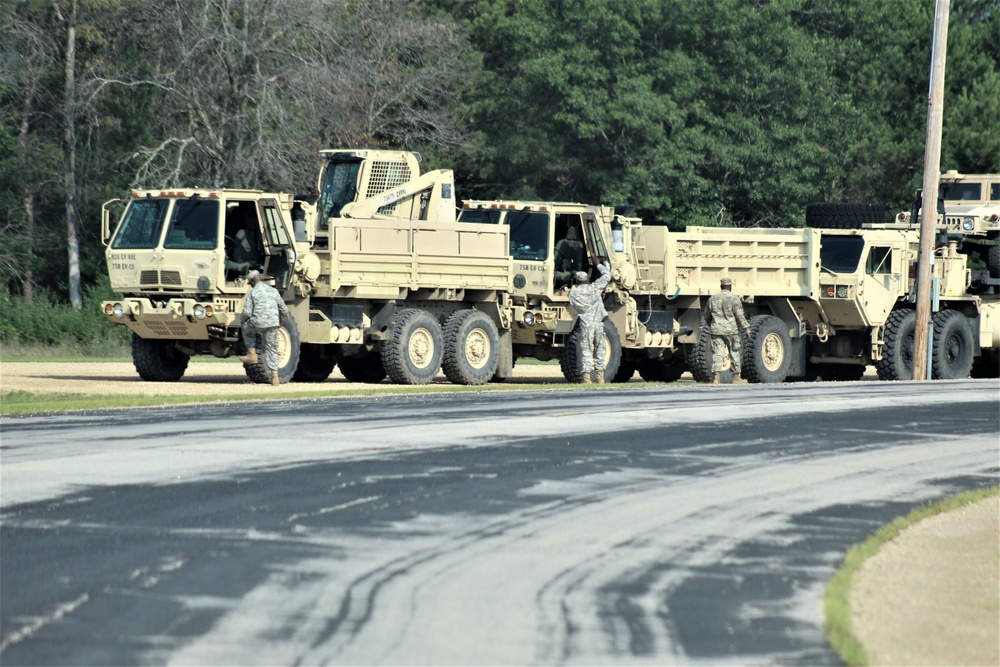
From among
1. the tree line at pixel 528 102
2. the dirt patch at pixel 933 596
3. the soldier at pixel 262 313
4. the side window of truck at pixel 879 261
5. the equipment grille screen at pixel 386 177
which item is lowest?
the dirt patch at pixel 933 596

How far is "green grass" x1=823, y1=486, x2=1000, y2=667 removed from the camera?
7.62m

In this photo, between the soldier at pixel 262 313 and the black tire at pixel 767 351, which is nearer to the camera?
the soldier at pixel 262 313

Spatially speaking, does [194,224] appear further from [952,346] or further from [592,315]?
[952,346]

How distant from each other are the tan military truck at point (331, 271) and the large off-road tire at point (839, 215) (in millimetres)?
8000

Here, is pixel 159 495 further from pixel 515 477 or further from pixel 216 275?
pixel 216 275

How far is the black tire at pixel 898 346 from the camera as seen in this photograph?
97.6ft

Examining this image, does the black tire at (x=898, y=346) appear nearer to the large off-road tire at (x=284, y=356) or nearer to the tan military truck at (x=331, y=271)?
the tan military truck at (x=331, y=271)

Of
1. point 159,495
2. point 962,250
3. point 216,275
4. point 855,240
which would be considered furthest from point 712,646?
point 962,250

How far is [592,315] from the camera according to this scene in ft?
83.7

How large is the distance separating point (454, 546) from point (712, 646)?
8.76 feet

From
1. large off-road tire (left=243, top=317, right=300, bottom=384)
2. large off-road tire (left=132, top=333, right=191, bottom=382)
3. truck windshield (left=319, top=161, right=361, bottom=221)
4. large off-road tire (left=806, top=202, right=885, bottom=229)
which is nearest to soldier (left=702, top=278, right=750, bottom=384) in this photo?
large off-road tire (left=806, top=202, right=885, bottom=229)

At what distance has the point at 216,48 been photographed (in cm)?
3781

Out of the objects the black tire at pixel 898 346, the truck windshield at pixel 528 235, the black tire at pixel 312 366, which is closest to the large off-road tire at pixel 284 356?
the black tire at pixel 312 366

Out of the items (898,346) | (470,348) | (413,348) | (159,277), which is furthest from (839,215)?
(159,277)
